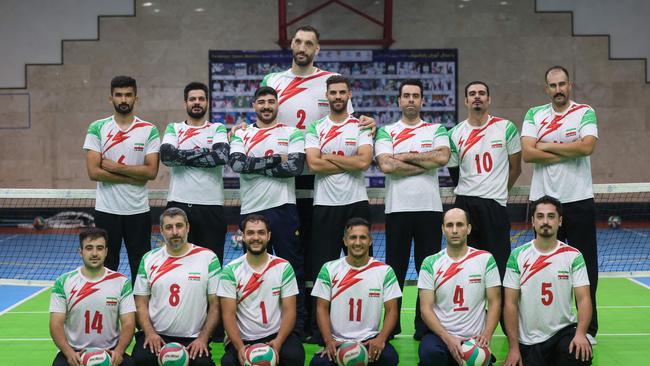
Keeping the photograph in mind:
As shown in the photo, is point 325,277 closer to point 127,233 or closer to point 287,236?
point 287,236

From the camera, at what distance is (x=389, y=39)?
1908 cm

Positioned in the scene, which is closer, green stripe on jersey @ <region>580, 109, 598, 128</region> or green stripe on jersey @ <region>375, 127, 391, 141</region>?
green stripe on jersey @ <region>580, 109, 598, 128</region>

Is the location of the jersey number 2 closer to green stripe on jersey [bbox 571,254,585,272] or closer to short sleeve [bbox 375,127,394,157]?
short sleeve [bbox 375,127,394,157]

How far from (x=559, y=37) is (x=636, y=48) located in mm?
1998

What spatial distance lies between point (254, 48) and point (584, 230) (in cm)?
1276

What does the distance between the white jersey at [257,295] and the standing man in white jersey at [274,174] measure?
0.74 metres

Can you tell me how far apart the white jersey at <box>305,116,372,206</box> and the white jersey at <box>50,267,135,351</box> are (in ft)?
7.75

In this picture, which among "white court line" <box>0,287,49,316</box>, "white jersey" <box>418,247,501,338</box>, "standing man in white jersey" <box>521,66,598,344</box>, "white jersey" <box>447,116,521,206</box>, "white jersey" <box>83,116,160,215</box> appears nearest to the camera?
"white jersey" <box>418,247,501,338</box>

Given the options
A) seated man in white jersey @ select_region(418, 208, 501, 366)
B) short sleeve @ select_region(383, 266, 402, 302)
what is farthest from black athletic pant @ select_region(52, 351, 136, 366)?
seated man in white jersey @ select_region(418, 208, 501, 366)

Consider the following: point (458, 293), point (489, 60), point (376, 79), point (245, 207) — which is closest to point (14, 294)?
point (245, 207)

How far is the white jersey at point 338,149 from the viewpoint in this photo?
847 centimetres

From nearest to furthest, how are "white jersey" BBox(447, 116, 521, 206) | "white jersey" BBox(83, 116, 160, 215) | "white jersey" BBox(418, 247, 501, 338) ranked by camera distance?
"white jersey" BBox(418, 247, 501, 338) → "white jersey" BBox(447, 116, 521, 206) → "white jersey" BBox(83, 116, 160, 215)

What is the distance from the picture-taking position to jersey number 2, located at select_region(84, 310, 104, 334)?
7508mm

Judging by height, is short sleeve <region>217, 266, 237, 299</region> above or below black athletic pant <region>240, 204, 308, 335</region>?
below
